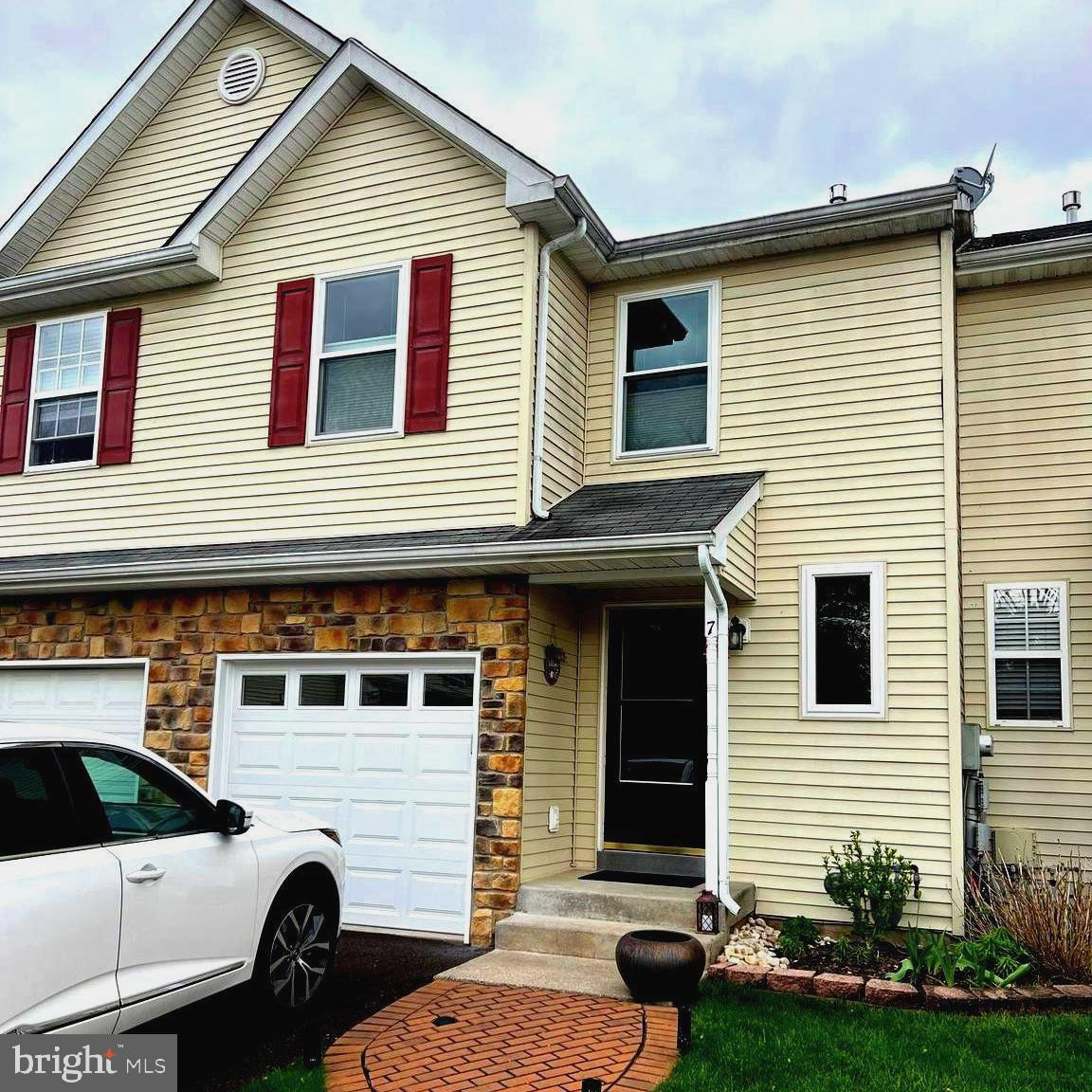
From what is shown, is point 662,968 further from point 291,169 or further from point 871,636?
point 291,169

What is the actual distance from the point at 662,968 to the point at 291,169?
7.84 m

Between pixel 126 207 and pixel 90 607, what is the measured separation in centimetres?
437

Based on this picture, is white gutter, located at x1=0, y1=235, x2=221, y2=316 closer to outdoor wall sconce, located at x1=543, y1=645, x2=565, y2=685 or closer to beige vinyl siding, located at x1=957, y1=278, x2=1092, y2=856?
outdoor wall sconce, located at x1=543, y1=645, x2=565, y2=685

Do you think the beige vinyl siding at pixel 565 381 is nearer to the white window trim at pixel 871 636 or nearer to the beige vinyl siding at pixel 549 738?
the beige vinyl siding at pixel 549 738

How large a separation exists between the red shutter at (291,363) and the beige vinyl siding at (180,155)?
2123 mm

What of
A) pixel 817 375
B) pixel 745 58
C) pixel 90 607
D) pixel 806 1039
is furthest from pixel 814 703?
pixel 745 58

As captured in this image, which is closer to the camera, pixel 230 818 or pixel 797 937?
pixel 230 818

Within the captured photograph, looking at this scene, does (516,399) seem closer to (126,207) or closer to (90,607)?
(90,607)

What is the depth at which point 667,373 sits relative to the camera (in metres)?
9.92

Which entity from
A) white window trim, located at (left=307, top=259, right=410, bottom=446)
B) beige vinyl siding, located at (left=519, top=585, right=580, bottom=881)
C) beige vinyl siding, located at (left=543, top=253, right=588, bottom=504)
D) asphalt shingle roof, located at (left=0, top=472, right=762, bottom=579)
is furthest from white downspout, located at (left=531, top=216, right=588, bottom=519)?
white window trim, located at (left=307, top=259, right=410, bottom=446)

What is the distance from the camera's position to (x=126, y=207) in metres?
11.9

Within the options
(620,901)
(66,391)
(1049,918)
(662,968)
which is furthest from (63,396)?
(1049,918)

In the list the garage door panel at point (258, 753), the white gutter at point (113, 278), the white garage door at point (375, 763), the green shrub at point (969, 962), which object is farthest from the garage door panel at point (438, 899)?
the white gutter at point (113, 278)

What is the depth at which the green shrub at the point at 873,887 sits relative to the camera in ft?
25.7
